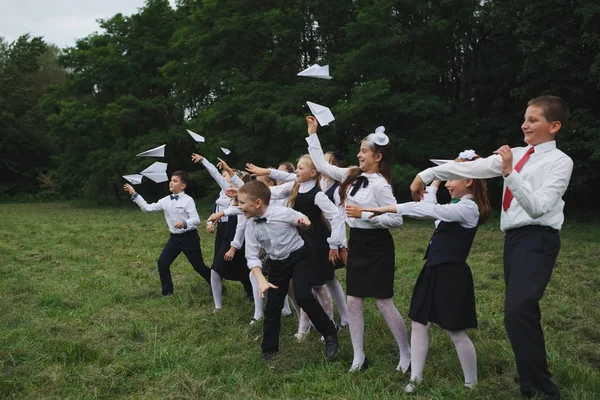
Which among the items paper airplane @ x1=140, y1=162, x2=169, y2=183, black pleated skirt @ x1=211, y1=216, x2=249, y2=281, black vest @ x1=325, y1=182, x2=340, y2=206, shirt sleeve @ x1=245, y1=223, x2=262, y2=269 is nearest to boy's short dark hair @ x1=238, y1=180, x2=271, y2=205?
shirt sleeve @ x1=245, y1=223, x2=262, y2=269

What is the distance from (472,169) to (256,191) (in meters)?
1.99

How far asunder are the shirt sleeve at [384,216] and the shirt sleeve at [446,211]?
46 centimetres

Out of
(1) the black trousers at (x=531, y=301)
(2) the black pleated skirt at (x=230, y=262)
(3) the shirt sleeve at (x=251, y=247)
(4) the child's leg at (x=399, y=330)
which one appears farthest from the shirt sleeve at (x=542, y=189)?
(2) the black pleated skirt at (x=230, y=262)

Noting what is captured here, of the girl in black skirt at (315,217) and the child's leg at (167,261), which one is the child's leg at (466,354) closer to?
the girl in black skirt at (315,217)

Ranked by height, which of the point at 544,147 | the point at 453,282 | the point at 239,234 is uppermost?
the point at 544,147

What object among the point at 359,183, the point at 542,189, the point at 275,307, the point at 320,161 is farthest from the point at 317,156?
the point at 542,189

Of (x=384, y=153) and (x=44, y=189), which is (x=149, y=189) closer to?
(x=44, y=189)

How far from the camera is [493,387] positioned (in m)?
3.88

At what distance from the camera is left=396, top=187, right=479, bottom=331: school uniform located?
3.91m

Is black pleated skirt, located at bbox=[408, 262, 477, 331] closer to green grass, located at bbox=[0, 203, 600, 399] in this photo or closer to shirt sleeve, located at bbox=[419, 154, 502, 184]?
green grass, located at bbox=[0, 203, 600, 399]

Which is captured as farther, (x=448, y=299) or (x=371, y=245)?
(x=371, y=245)

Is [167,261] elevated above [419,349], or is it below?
above

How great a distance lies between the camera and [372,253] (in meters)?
4.50

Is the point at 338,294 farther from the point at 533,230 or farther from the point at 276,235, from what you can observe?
the point at 533,230
